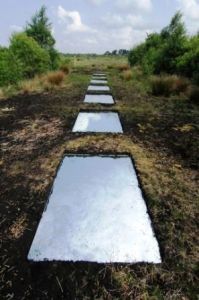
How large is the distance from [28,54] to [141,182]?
13.3 m

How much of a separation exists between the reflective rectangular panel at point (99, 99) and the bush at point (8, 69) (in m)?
5.09

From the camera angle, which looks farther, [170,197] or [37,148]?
[37,148]

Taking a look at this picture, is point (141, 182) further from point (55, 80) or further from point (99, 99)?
point (55, 80)

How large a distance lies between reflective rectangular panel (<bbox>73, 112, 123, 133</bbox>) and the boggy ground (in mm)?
186

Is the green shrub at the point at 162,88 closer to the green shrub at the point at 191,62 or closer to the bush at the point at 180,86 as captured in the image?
the bush at the point at 180,86

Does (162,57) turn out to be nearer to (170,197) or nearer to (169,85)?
(169,85)

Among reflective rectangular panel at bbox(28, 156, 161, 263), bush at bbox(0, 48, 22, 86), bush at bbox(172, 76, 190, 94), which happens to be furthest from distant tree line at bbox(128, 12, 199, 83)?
reflective rectangular panel at bbox(28, 156, 161, 263)

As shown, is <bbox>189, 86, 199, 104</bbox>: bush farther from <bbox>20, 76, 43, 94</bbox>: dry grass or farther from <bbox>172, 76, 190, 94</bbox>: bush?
<bbox>20, 76, 43, 94</bbox>: dry grass

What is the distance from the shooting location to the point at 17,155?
15.2 ft

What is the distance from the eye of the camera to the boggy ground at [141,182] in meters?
2.20

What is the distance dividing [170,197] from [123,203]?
49cm

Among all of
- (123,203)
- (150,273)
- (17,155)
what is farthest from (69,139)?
(150,273)

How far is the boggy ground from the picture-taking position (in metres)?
2.20

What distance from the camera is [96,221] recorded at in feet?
9.73
